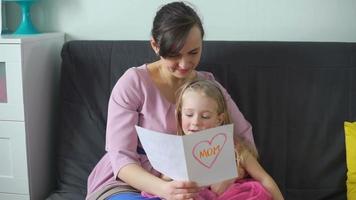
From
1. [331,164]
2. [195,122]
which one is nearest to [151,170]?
[195,122]

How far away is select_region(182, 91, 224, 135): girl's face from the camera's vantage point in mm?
1216

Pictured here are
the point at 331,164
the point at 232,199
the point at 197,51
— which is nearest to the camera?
the point at 232,199

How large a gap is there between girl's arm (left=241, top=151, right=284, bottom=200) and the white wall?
1.99ft

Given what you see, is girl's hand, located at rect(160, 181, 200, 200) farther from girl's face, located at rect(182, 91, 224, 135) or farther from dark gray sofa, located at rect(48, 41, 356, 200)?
dark gray sofa, located at rect(48, 41, 356, 200)

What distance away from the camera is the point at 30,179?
1610 mm

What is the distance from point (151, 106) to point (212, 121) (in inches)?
9.6

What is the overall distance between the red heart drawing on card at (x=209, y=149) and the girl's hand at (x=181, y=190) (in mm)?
81

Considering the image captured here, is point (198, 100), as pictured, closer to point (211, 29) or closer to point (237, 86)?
point (237, 86)

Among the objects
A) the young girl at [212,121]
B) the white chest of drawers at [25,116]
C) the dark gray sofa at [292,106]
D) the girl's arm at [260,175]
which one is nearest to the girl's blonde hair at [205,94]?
the young girl at [212,121]

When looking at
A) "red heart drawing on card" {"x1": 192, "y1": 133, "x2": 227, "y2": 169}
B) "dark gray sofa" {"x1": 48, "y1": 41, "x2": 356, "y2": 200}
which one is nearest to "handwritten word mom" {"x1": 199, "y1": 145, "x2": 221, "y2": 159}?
"red heart drawing on card" {"x1": 192, "y1": 133, "x2": 227, "y2": 169}

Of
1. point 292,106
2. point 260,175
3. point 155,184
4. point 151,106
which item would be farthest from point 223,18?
point 155,184

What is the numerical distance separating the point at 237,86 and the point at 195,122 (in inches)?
17.9

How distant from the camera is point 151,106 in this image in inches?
54.0

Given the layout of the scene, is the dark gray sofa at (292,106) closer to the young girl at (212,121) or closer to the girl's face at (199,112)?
the young girl at (212,121)
